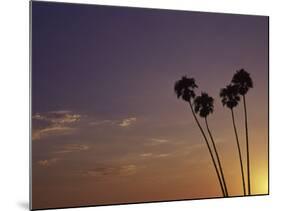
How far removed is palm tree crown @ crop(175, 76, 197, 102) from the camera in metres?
8.48

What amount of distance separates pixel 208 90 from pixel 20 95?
2.63 metres

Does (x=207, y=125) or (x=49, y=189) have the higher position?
(x=207, y=125)

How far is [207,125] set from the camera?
28.4 ft

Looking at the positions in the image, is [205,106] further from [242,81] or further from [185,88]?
[242,81]

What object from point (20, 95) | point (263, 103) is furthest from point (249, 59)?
point (20, 95)

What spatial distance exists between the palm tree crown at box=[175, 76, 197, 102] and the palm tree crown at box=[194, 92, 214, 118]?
12 cm

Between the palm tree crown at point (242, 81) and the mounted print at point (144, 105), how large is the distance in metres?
0.01

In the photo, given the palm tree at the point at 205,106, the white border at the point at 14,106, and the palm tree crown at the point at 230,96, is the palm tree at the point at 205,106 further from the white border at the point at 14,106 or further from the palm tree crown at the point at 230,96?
the white border at the point at 14,106

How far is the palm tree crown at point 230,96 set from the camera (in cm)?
873

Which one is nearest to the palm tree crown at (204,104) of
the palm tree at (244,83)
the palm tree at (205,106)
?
the palm tree at (205,106)

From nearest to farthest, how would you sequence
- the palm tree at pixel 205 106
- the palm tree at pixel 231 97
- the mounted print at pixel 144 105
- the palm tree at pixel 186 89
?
the mounted print at pixel 144 105
the palm tree at pixel 186 89
the palm tree at pixel 205 106
the palm tree at pixel 231 97

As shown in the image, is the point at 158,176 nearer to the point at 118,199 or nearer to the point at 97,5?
the point at 118,199

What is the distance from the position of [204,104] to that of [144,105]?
0.92 metres

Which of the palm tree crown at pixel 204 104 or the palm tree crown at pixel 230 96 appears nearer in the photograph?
the palm tree crown at pixel 204 104
